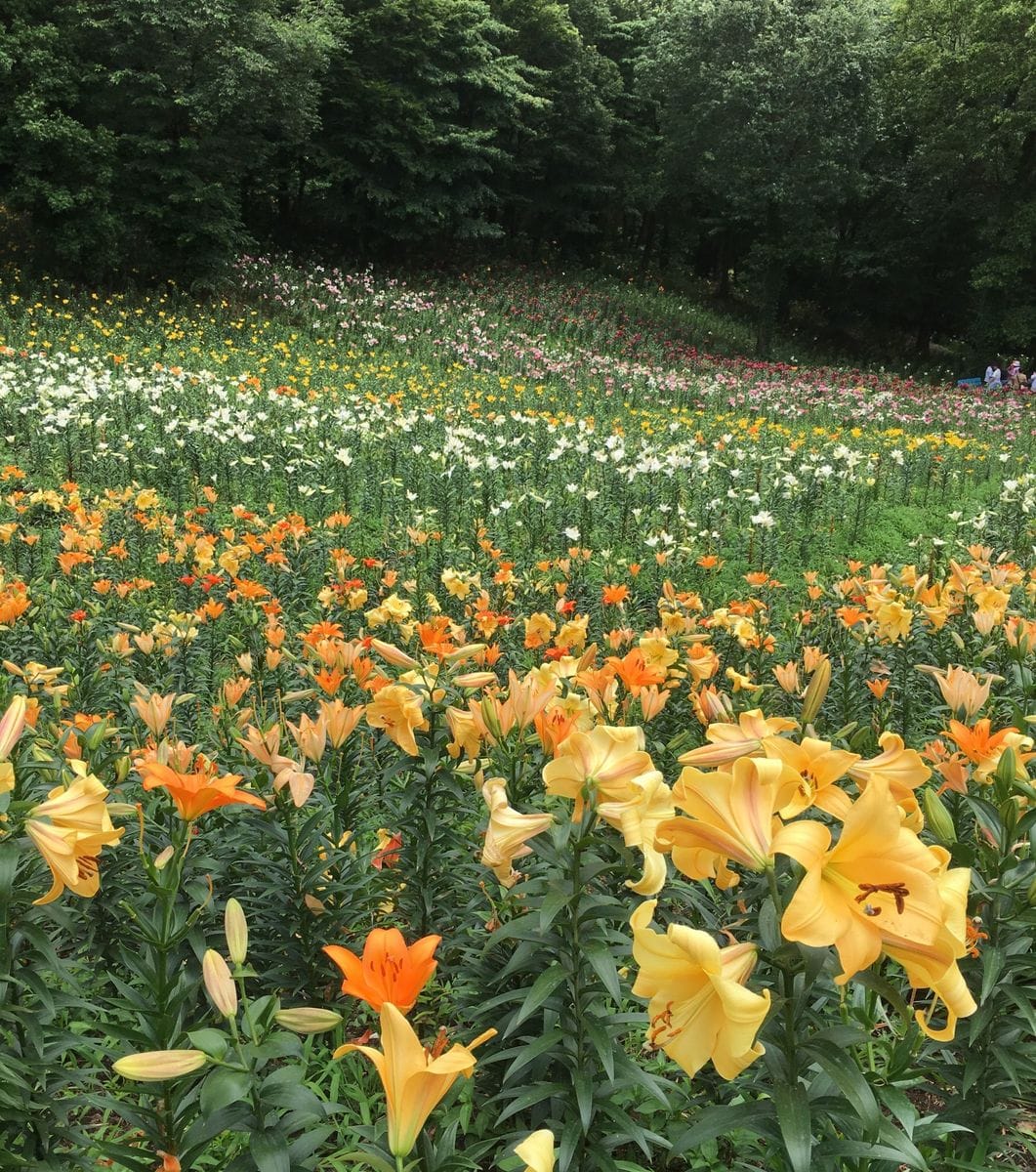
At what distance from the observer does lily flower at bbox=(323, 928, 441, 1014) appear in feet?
2.67

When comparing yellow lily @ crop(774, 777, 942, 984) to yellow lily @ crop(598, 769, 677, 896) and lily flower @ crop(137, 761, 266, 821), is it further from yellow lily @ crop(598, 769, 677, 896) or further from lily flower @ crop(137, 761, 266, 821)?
lily flower @ crop(137, 761, 266, 821)

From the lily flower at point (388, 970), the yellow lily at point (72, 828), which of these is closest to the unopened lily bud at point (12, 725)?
the yellow lily at point (72, 828)

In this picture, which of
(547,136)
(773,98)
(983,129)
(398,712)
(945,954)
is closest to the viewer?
(945,954)

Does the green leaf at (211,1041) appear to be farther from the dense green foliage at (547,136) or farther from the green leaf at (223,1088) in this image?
the dense green foliage at (547,136)

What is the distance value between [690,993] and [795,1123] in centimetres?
Result: 26

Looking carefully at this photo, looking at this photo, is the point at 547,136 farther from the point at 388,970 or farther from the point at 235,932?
the point at 388,970

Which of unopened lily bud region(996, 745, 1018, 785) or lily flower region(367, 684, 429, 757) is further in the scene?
lily flower region(367, 684, 429, 757)

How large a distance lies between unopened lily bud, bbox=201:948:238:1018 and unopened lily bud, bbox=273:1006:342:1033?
0.06 metres

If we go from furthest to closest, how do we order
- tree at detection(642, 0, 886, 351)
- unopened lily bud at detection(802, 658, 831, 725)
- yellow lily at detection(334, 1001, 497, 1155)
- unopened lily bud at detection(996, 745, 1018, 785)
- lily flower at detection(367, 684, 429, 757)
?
tree at detection(642, 0, 886, 351)
lily flower at detection(367, 684, 429, 757)
unopened lily bud at detection(802, 658, 831, 725)
unopened lily bud at detection(996, 745, 1018, 785)
yellow lily at detection(334, 1001, 497, 1155)

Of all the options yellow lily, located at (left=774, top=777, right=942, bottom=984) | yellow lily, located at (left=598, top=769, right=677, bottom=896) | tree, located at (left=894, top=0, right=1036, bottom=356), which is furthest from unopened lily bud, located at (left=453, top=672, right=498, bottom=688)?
tree, located at (left=894, top=0, right=1036, bottom=356)

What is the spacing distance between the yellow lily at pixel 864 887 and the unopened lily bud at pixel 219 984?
66cm

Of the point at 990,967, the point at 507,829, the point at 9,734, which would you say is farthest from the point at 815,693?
the point at 9,734

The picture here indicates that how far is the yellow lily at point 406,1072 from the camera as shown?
0.77 m

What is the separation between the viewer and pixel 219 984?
102 cm
